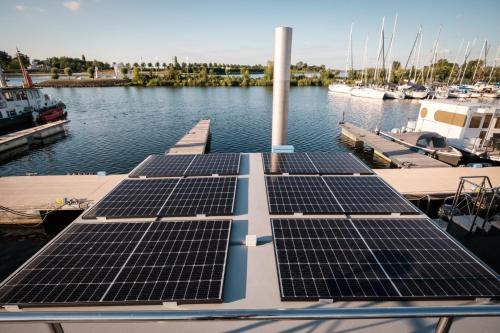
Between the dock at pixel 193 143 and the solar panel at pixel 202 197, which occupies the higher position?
the solar panel at pixel 202 197

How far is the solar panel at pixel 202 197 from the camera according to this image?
1412 centimetres

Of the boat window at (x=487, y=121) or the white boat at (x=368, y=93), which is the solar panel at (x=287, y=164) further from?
the white boat at (x=368, y=93)

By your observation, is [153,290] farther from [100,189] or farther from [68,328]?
[100,189]

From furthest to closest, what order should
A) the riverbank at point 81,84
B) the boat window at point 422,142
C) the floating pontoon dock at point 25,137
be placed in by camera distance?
the riverbank at point 81,84, the floating pontoon dock at point 25,137, the boat window at point 422,142

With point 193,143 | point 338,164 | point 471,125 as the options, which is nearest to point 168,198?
point 338,164

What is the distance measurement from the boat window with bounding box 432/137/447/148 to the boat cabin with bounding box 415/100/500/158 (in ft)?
12.8

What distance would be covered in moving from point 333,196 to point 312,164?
5.44 meters

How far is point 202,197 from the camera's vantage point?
15.7m

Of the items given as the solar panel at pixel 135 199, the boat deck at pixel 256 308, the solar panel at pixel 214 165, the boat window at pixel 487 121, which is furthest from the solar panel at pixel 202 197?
the boat window at pixel 487 121

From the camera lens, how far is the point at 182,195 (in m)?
15.9

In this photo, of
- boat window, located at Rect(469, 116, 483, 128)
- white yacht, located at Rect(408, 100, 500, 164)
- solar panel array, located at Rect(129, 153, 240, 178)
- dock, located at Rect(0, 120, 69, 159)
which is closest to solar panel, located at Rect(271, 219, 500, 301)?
solar panel array, located at Rect(129, 153, 240, 178)

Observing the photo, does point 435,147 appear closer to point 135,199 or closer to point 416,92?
point 135,199

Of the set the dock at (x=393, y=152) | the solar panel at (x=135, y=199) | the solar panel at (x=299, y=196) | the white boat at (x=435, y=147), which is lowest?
the dock at (x=393, y=152)

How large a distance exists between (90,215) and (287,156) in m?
15.7
